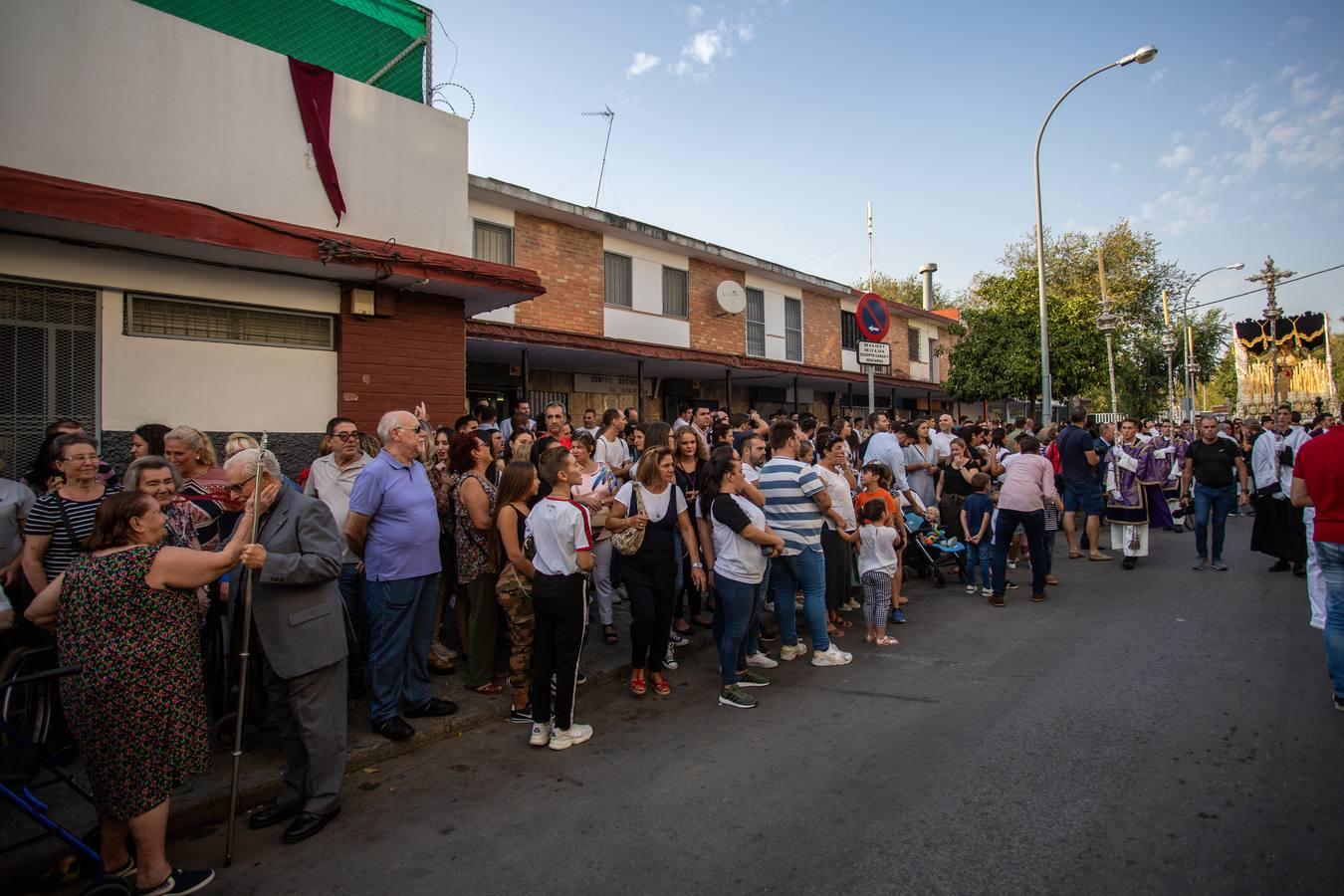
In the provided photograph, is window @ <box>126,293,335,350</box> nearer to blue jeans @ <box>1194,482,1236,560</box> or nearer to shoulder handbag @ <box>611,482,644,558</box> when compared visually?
shoulder handbag @ <box>611,482,644,558</box>

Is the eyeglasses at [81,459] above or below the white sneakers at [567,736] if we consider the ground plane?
above

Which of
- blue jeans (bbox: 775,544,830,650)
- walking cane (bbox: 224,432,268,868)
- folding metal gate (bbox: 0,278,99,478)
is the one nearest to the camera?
walking cane (bbox: 224,432,268,868)

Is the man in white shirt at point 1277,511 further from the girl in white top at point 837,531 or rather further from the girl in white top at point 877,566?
the girl in white top at point 877,566

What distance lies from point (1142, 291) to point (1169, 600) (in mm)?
35537

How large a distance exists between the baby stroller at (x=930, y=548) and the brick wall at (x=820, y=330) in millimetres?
12841

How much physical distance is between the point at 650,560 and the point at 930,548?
5.18 m

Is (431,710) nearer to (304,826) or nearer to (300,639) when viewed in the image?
(304,826)

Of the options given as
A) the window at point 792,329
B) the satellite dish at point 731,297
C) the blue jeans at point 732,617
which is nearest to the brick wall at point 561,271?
the satellite dish at point 731,297

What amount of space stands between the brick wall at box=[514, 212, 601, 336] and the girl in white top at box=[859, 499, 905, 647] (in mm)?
8387

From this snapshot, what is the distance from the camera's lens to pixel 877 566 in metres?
6.36

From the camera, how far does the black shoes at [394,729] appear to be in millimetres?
4430

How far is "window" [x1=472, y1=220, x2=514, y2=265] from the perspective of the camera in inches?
519

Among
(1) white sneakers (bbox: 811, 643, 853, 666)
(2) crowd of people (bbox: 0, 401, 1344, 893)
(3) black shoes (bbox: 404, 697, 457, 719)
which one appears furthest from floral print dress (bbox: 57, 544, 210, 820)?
(1) white sneakers (bbox: 811, 643, 853, 666)

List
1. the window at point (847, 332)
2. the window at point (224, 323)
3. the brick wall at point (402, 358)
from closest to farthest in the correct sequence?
the window at point (224, 323), the brick wall at point (402, 358), the window at point (847, 332)
